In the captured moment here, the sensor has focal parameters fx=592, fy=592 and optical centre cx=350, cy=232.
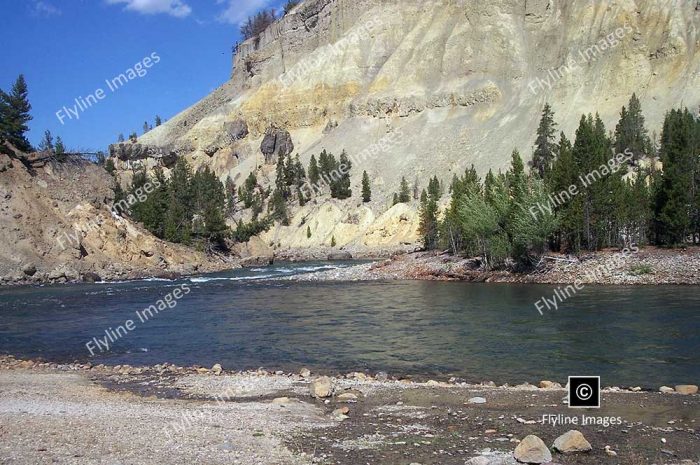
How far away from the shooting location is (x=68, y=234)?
57.2 metres

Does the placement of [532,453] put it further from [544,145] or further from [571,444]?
[544,145]

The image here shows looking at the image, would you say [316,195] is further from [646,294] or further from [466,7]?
[646,294]

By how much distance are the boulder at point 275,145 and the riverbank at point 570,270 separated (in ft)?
268

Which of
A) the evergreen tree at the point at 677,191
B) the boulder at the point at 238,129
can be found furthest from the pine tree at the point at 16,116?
the boulder at the point at 238,129

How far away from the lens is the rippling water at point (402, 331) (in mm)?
18406

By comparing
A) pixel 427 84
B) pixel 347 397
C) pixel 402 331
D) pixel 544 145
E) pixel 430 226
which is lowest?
pixel 402 331

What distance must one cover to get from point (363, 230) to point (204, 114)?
307ft

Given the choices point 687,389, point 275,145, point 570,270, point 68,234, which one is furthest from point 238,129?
point 687,389

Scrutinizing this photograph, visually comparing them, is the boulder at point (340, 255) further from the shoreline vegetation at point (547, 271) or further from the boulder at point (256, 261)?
the shoreline vegetation at point (547, 271)

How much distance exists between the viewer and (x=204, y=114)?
564 ft

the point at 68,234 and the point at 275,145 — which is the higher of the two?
the point at 275,145

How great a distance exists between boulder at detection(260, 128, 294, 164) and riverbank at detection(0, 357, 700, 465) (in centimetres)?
12076

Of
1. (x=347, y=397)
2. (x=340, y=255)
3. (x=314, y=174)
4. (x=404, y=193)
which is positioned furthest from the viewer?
(x=314, y=174)

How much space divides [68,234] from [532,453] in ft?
187
